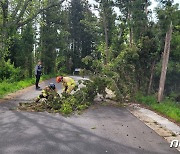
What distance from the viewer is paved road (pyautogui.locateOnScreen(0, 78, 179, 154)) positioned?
6824mm

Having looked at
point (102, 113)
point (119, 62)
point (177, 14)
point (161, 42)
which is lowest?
point (102, 113)

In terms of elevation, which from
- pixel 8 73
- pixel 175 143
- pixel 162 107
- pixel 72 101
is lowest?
pixel 162 107

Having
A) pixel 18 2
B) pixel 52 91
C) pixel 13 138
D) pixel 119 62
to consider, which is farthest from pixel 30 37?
pixel 13 138

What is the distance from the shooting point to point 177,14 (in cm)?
1800

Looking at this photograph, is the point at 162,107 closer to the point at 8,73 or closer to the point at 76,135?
the point at 76,135

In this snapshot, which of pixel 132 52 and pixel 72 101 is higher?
pixel 132 52

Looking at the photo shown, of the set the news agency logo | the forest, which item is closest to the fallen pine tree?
the forest

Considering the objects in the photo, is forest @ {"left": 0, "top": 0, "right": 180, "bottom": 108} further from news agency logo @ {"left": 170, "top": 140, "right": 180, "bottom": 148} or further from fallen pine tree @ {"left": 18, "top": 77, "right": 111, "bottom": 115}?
news agency logo @ {"left": 170, "top": 140, "right": 180, "bottom": 148}

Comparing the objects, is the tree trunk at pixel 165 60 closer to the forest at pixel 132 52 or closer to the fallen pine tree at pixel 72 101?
the forest at pixel 132 52

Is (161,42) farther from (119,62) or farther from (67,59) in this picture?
(67,59)

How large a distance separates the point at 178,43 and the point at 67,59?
42413mm

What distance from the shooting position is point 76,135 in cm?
812

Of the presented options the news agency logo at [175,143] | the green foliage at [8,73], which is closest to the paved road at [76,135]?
the news agency logo at [175,143]

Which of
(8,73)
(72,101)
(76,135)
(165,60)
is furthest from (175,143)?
(8,73)
